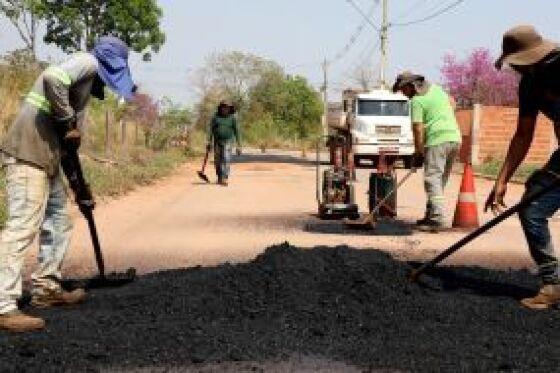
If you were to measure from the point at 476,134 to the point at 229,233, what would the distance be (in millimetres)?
22841

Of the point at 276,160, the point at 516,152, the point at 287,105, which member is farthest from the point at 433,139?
the point at 287,105

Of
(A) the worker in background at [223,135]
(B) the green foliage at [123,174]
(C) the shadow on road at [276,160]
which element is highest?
(A) the worker in background at [223,135]

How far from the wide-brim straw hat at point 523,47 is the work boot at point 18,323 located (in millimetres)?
3578

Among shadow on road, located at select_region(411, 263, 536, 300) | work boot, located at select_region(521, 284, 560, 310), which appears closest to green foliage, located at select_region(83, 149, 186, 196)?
shadow on road, located at select_region(411, 263, 536, 300)

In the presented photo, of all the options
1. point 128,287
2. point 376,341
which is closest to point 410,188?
point 128,287

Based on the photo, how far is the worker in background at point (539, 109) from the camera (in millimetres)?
6160

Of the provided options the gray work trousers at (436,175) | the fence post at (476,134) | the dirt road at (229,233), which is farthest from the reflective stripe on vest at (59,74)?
the fence post at (476,134)

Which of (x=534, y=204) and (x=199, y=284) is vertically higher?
(x=534, y=204)

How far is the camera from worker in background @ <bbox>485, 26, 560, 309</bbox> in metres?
6.16

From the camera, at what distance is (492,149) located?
32.6 meters

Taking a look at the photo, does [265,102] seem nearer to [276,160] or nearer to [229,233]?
[276,160]

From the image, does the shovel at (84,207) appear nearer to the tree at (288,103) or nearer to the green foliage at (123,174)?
the green foliage at (123,174)

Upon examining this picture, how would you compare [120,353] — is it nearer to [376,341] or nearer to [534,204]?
[376,341]

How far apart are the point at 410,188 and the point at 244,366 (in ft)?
49.7
